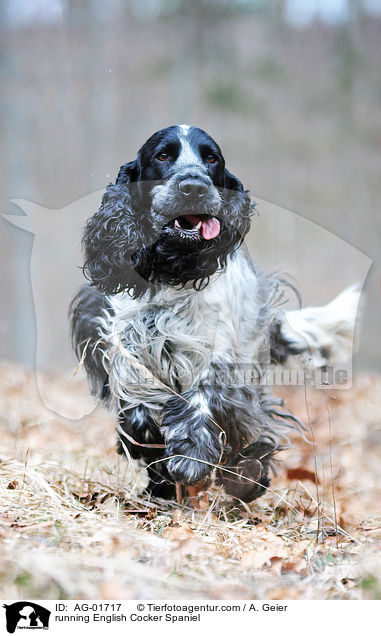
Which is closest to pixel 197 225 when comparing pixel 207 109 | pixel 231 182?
pixel 231 182

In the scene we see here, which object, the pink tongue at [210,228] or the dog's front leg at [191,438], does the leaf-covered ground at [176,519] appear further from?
the pink tongue at [210,228]

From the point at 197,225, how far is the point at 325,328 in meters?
0.78

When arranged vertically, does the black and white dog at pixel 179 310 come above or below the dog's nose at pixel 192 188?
below

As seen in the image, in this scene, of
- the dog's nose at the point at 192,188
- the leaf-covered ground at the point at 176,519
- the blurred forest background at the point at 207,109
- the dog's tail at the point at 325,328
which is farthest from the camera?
the dog's tail at the point at 325,328

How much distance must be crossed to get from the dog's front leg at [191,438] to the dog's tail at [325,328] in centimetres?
50

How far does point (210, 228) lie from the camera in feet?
7.14

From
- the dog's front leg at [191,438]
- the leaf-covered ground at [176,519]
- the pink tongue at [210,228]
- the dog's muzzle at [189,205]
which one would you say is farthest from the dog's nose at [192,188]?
the leaf-covered ground at [176,519]

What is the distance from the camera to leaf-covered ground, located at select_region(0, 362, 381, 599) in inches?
69.6

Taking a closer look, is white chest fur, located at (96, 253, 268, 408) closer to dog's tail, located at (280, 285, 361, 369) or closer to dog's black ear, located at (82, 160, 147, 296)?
dog's black ear, located at (82, 160, 147, 296)
